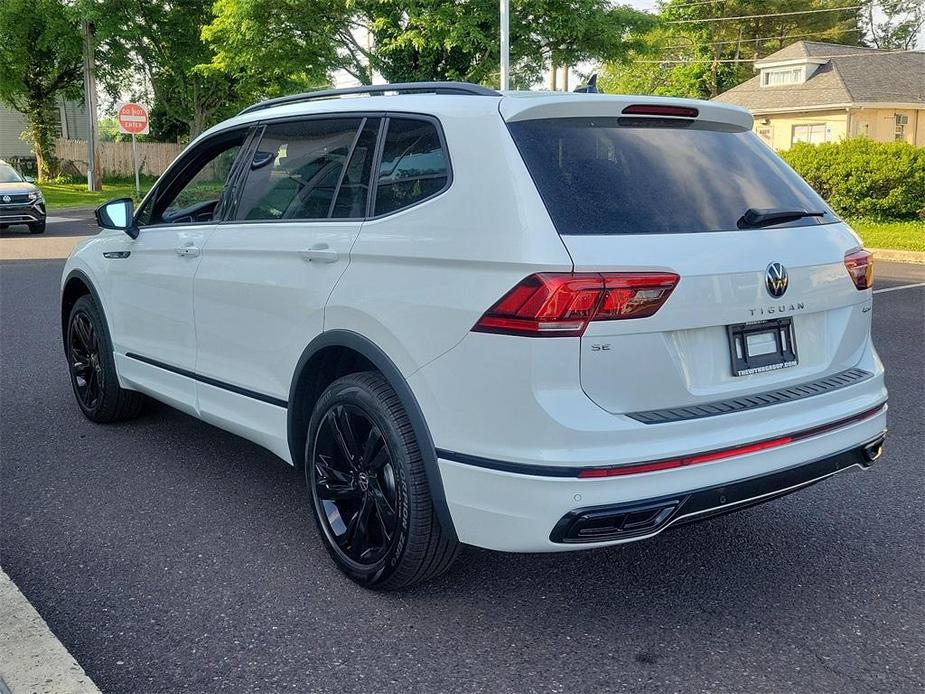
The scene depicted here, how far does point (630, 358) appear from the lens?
9.26 feet

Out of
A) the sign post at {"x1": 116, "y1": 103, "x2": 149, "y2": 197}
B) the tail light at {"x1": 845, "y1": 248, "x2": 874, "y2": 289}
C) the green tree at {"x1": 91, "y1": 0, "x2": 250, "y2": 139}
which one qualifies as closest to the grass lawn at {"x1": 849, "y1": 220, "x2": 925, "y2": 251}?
the tail light at {"x1": 845, "y1": 248, "x2": 874, "y2": 289}

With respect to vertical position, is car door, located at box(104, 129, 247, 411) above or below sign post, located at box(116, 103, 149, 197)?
below

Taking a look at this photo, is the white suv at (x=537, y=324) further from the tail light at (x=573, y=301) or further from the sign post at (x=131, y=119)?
the sign post at (x=131, y=119)

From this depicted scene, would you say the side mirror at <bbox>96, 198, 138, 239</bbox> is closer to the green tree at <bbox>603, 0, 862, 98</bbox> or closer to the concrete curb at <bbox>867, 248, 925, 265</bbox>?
the concrete curb at <bbox>867, 248, 925, 265</bbox>

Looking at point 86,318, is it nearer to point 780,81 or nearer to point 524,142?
point 524,142

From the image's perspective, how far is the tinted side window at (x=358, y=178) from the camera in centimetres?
359

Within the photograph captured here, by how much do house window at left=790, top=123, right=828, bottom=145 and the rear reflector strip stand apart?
40.5 meters

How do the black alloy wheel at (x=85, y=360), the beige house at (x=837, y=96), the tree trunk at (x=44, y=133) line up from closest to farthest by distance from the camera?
1. the black alloy wheel at (x=85, y=360)
2. the beige house at (x=837, y=96)
3. the tree trunk at (x=44, y=133)

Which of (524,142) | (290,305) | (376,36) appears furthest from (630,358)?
(376,36)

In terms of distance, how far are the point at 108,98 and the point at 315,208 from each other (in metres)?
46.3

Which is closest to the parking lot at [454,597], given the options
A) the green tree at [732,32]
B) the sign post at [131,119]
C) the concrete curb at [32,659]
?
the concrete curb at [32,659]

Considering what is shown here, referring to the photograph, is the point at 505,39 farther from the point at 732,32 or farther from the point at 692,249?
the point at 732,32

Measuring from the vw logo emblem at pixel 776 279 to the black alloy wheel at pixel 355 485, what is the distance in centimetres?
138

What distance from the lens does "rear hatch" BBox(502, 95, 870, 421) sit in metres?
2.84
